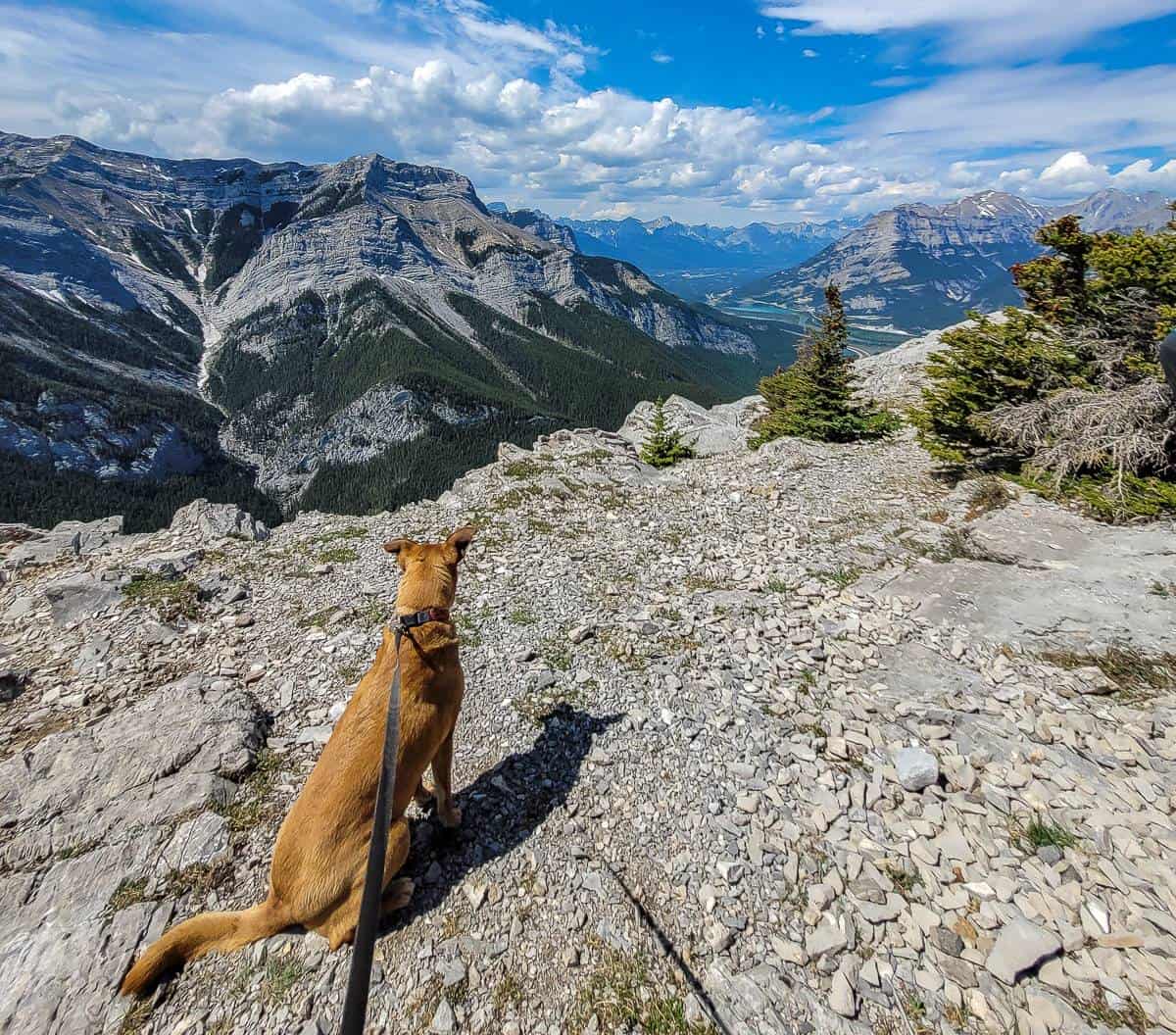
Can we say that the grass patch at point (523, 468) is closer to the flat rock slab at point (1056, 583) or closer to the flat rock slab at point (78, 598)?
the flat rock slab at point (78, 598)

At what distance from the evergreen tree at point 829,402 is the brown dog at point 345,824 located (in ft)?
63.8

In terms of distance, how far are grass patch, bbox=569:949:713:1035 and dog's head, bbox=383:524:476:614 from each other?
145 inches

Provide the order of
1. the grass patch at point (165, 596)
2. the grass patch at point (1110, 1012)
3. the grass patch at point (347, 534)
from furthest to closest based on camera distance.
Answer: the grass patch at point (347, 534)
the grass patch at point (165, 596)
the grass patch at point (1110, 1012)

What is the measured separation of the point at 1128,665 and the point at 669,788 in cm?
626

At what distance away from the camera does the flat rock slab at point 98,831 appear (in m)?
4.46

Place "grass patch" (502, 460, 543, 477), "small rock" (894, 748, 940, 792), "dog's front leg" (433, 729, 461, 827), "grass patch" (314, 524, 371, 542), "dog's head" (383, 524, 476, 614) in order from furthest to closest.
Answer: "grass patch" (502, 460, 543, 477)
"grass patch" (314, 524, 371, 542)
"small rock" (894, 748, 940, 792)
"dog's front leg" (433, 729, 461, 827)
"dog's head" (383, 524, 476, 614)

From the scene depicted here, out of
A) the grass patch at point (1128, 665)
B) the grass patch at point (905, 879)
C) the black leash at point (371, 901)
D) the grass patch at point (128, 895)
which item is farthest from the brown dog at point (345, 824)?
the grass patch at point (1128, 665)

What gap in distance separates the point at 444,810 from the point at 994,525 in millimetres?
11767

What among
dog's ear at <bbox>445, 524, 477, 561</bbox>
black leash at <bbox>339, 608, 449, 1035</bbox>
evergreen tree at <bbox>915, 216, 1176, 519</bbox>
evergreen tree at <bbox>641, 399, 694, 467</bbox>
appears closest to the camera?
black leash at <bbox>339, 608, 449, 1035</bbox>

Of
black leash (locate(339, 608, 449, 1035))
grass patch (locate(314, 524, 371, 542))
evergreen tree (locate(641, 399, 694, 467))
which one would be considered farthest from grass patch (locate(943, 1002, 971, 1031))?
evergreen tree (locate(641, 399, 694, 467))

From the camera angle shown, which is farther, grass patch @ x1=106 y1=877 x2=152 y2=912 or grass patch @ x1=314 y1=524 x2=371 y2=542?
grass patch @ x1=314 y1=524 x2=371 y2=542

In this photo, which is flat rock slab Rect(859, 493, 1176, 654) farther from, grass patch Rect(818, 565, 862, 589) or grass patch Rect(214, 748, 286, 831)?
grass patch Rect(214, 748, 286, 831)

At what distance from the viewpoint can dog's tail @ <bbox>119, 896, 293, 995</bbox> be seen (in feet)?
14.4

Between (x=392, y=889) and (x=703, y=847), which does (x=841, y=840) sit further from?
(x=392, y=889)
